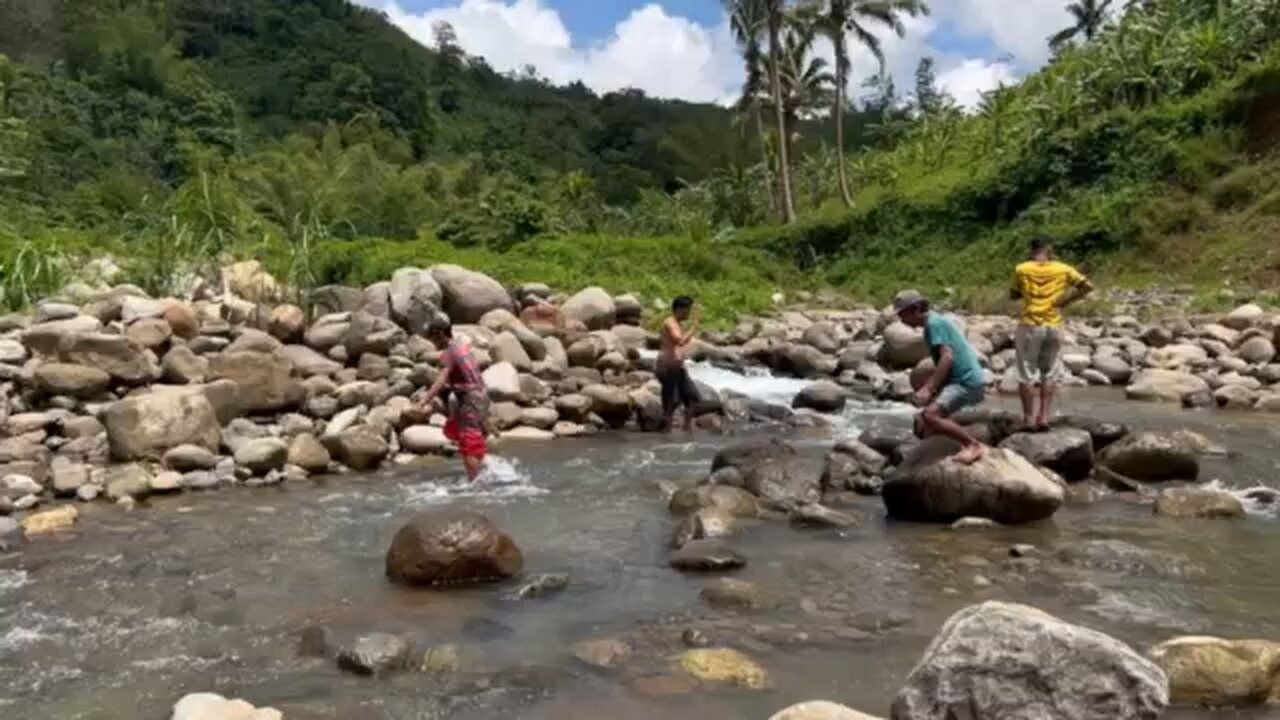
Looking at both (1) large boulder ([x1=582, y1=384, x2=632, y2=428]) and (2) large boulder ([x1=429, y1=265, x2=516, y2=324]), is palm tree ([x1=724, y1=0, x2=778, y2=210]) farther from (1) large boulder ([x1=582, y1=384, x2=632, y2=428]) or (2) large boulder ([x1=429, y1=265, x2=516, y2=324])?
(1) large boulder ([x1=582, y1=384, x2=632, y2=428])

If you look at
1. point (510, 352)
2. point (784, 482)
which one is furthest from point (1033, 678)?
point (510, 352)

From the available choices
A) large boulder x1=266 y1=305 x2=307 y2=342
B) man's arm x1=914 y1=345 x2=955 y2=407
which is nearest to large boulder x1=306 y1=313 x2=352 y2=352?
large boulder x1=266 y1=305 x2=307 y2=342

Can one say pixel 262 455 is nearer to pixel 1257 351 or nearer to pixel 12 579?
pixel 12 579

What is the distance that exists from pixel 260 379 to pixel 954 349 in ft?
25.1

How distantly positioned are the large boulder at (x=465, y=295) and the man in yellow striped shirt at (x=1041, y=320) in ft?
30.5

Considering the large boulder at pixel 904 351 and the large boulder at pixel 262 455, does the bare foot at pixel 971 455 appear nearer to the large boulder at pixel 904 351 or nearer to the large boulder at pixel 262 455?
the large boulder at pixel 262 455

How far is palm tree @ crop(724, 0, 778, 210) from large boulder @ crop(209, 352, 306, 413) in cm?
2745

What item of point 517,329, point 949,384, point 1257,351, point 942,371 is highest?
point 517,329

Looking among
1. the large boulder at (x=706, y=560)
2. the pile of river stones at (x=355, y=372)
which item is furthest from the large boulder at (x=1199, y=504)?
the large boulder at (x=706, y=560)

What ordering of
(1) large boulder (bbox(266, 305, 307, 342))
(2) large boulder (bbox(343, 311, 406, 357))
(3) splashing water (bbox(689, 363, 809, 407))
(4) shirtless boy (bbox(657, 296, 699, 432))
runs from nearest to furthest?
1. (4) shirtless boy (bbox(657, 296, 699, 432))
2. (2) large boulder (bbox(343, 311, 406, 357))
3. (1) large boulder (bbox(266, 305, 307, 342))
4. (3) splashing water (bbox(689, 363, 809, 407))

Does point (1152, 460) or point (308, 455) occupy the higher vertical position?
point (308, 455)

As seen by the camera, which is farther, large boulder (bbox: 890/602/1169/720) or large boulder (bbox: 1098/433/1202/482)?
large boulder (bbox: 1098/433/1202/482)

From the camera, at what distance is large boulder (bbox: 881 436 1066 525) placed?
8.79 meters

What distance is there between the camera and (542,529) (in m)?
9.22
